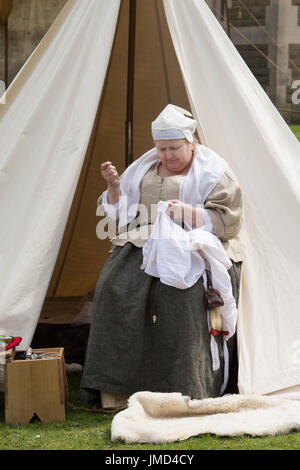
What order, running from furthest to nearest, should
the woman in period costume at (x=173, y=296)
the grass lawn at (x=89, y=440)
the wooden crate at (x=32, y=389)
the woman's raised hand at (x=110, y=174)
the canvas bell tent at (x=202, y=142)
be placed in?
the woman's raised hand at (x=110, y=174), the canvas bell tent at (x=202, y=142), the woman in period costume at (x=173, y=296), the wooden crate at (x=32, y=389), the grass lawn at (x=89, y=440)

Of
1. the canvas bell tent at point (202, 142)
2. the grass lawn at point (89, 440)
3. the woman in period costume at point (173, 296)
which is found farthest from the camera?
the canvas bell tent at point (202, 142)

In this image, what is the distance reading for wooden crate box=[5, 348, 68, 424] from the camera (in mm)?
3217

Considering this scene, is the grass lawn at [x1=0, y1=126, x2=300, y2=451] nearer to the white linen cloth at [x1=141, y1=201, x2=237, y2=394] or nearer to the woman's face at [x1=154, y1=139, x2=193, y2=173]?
the white linen cloth at [x1=141, y1=201, x2=237, y2=394]

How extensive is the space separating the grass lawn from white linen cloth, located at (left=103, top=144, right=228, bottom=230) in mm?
992

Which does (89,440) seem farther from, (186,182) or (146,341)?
(186,182)

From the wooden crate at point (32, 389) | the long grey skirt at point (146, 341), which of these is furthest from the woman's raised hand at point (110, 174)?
the wooden crate at point (32, 389)

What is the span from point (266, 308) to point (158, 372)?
58 cm

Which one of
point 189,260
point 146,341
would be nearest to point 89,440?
point 146,341

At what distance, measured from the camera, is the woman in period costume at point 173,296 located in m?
3.34

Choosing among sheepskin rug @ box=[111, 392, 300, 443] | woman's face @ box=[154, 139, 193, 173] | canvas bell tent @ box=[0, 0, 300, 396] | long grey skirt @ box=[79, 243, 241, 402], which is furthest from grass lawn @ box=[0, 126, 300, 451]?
woman's face @ box=[154, 139, 193, 173]

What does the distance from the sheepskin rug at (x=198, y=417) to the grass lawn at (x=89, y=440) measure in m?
0.03

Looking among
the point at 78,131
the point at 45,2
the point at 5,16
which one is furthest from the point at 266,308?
the point at 45,2

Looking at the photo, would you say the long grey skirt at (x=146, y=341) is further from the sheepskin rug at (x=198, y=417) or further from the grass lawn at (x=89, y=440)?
the grass lawn at (x=89, y=440)

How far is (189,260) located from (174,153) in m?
0.53
